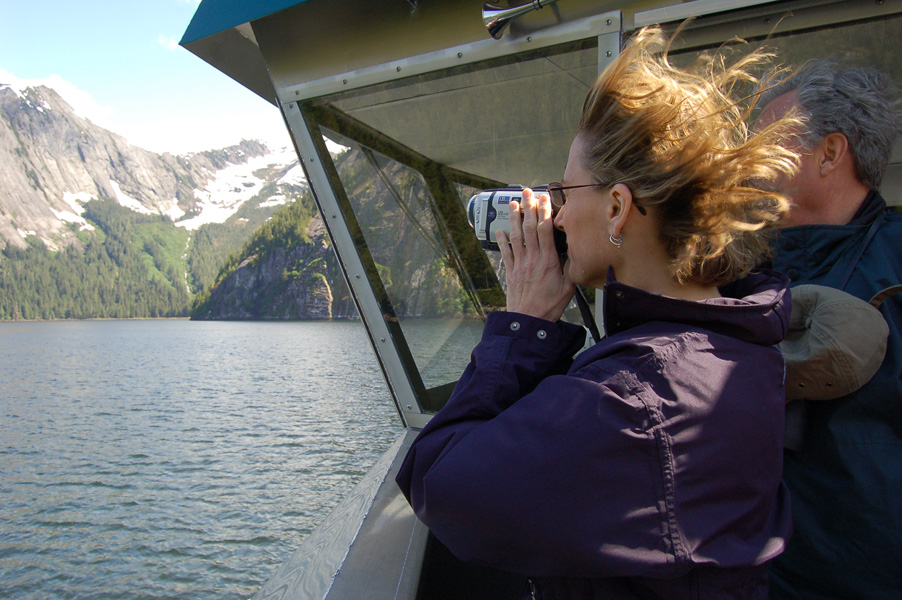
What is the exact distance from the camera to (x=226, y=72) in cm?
335

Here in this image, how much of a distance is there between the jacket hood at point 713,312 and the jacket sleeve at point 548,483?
216 mm

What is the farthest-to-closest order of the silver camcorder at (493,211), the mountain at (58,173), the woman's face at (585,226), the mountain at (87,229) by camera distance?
1. the mountain at (58,173)
2. the mountain at (87,229)
3. the silver camcorder at (493,211)
4. the woman's face at (585,226)

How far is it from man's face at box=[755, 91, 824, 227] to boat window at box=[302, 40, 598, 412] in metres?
0.99

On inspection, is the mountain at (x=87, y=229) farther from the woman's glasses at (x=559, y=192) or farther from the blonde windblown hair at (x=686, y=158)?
the blonde windblown hair at (x=686, y=158)

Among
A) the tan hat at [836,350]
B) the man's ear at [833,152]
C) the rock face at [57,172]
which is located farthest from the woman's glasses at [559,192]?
the rock face at [57,172]

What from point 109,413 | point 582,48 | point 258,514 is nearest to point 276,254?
point 109,413

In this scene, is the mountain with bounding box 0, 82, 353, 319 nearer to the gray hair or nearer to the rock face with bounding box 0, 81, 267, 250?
the rock face with bounding box 0, 81, 267, 250

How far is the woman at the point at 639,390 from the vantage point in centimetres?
90

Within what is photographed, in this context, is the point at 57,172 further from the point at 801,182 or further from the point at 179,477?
the point at 801,182

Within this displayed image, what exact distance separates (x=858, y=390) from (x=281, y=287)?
310ft

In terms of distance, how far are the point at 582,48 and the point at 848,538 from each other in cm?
188

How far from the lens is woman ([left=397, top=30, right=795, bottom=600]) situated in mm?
904

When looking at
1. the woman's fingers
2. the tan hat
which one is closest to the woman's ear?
the woman's fingers

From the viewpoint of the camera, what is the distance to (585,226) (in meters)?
1.23
